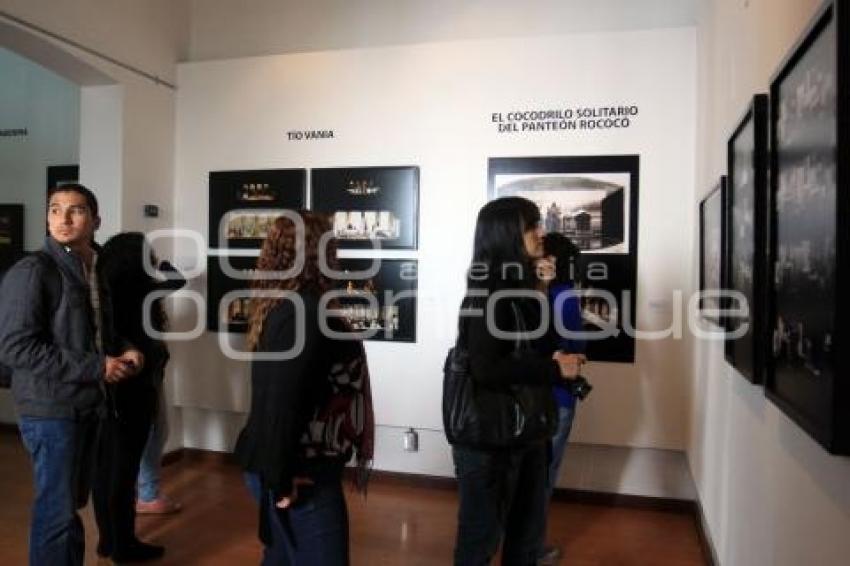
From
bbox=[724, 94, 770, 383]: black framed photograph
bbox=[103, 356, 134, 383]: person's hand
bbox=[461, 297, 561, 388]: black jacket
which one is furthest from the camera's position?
bbox=[103, 356, 134, 383]: person's hand

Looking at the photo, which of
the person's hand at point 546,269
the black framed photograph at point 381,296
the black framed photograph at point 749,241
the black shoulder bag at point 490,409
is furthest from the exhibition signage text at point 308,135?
the black framed photograph at point 749,241

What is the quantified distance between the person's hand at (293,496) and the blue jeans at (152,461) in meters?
2.10

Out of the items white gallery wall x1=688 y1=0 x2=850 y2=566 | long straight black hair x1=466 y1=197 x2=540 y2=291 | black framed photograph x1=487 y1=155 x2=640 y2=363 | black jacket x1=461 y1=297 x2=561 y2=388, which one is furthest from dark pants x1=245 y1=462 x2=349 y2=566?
black framed photograph x1=487 y1=155 x2=640 y2=363

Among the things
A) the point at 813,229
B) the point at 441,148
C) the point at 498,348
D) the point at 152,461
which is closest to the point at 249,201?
the point at 441,148

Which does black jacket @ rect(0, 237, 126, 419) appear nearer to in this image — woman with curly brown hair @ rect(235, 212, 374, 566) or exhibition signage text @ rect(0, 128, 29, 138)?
woman with curly brown hair @ rect(235, 212, 374, 566)

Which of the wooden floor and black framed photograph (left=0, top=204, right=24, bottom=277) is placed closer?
the wooden floor

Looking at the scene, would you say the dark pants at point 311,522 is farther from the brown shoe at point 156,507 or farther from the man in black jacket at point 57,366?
the brown shoe at point 156,507

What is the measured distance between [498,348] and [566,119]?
7.75ft

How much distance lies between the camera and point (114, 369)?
238cm

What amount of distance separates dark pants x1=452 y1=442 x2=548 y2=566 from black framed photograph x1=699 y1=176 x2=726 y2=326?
94 cm

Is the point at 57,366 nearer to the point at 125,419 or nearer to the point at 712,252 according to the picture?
the point at 125,419

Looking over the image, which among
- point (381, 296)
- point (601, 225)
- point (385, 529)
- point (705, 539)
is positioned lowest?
point (385, 529)

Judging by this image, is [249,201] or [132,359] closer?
[132,359]

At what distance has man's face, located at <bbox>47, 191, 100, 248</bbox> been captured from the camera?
2354 mm
